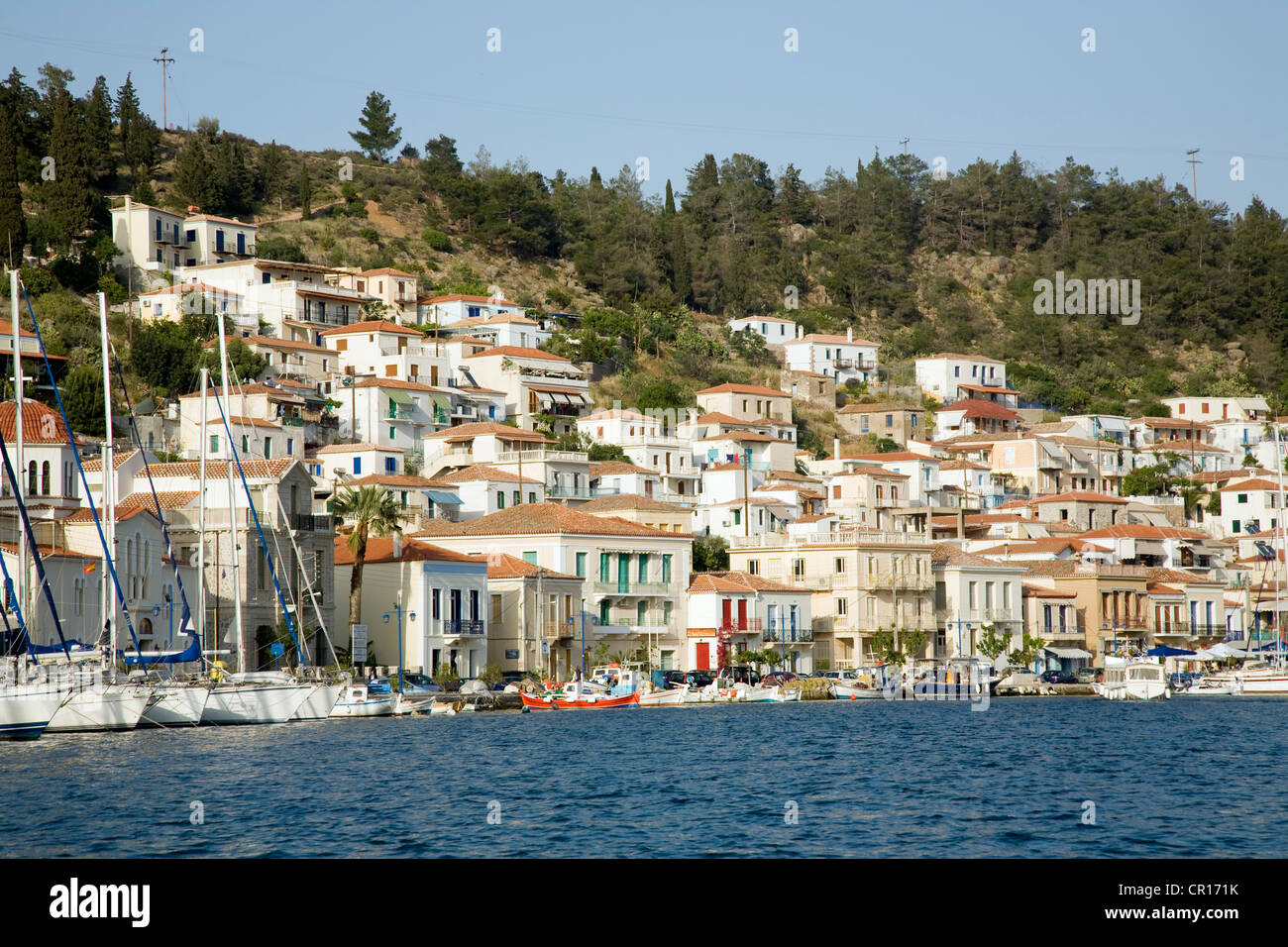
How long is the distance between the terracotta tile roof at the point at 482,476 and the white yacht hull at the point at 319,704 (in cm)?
3518

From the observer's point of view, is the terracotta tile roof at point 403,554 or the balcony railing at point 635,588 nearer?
the terracotta tile roof at point 403,554

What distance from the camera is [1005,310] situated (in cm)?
18625

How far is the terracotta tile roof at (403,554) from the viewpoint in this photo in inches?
2832

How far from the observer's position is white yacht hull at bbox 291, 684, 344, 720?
55750 mm

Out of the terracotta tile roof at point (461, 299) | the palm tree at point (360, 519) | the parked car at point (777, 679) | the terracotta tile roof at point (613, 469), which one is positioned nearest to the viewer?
the palm tree at point (360, 519)

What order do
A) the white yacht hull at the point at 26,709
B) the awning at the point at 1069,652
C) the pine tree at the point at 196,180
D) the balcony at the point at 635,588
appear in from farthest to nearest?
the pine tree at the point at 196,180 → the awning at the point at 1069,652 → the balcony at the point at 635,588 → the white yacht hull at the point at 26,709

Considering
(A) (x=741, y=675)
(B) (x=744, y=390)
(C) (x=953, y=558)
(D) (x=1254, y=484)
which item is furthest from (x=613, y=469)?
(D) (x=1254, y=484)

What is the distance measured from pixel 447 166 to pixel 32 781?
494 feet

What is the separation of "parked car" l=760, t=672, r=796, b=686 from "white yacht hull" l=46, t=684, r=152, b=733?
37.0 meters

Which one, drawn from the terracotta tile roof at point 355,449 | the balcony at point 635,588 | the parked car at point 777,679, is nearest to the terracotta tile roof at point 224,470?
the balcony at point 635,588

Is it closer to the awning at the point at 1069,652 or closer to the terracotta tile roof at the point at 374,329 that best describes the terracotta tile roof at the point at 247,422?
the terracotta tile roof at the point at 374,329

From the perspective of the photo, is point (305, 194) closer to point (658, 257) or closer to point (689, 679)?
point (658, 257)

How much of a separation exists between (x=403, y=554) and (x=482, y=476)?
68.5ft

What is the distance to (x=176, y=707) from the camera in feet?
166
